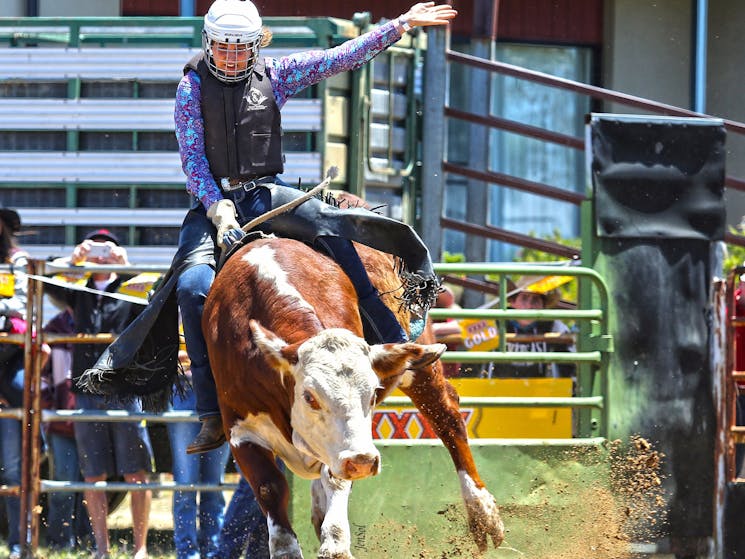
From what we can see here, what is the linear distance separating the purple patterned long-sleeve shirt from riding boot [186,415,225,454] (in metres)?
1.00

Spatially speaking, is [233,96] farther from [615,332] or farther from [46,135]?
[46,135]

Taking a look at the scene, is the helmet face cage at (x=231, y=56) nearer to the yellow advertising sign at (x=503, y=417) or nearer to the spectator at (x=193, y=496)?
the spectator at (x=193, y=496)

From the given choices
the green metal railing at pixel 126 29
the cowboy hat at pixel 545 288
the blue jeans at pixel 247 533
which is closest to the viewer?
the blue jeans at pixel 247 533

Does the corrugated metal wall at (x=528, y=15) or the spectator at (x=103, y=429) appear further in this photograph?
the corrugated metal wall at (x=528, y=15)

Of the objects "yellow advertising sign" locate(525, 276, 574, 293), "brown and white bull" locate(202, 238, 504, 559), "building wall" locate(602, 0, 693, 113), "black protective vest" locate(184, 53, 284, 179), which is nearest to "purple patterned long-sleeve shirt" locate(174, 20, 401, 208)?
"black protective vest" locate(184, 53, 284, 179)

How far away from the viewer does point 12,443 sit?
8086 millimetres

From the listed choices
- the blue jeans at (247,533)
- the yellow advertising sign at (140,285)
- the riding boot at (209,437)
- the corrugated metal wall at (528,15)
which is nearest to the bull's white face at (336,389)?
the riding boot at (209,437)

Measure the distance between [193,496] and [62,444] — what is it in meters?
1.04

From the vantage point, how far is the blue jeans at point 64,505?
818cm

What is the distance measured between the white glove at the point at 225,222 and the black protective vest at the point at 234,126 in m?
0.25

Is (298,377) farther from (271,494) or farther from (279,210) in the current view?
(279,210)

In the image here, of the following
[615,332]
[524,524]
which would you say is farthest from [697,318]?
[524,524]

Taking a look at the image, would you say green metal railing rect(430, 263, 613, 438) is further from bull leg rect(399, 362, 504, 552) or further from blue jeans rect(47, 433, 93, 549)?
blue jeans rect(47, 433, 93, 549)

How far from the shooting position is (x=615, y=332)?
25.9 feet
